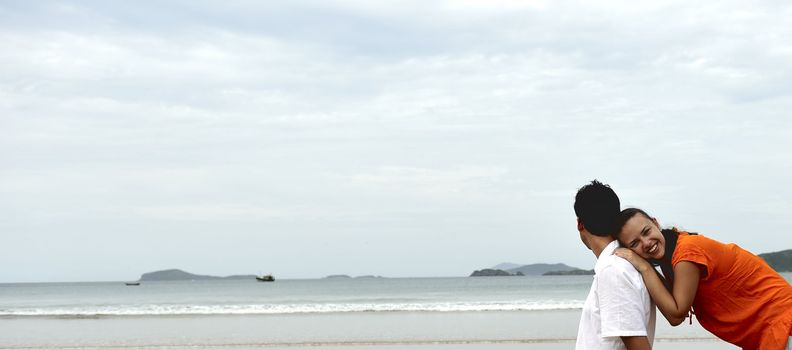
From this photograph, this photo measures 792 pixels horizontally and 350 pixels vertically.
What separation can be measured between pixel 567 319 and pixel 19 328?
1124 cm

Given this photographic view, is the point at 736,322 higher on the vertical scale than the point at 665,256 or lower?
lower

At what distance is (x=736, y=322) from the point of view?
2.98m

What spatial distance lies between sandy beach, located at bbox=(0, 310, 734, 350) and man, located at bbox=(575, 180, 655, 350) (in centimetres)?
948

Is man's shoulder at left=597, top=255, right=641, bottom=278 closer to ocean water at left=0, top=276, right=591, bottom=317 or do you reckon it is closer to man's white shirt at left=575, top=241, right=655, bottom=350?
man's white shirt at left=575, top=241, right=655, bottom=350

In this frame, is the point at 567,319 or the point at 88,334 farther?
the point at 567,319

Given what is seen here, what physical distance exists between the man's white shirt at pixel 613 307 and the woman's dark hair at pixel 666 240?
20cm

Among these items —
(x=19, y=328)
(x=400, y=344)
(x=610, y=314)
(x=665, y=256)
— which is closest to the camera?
(x=610, y=314)

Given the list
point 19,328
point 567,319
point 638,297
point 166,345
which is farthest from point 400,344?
point 638,297

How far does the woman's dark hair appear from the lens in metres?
2.68

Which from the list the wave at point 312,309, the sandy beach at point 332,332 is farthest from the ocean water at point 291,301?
the sandy beach at point 332,332

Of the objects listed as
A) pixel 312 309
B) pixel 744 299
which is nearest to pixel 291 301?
pixel 312 309

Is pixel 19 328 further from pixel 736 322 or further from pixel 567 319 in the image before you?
pixel 736 322

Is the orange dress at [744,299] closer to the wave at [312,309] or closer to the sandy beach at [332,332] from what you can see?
the sandy beach at [332,332]

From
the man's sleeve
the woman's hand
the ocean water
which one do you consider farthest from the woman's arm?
the ocean water
